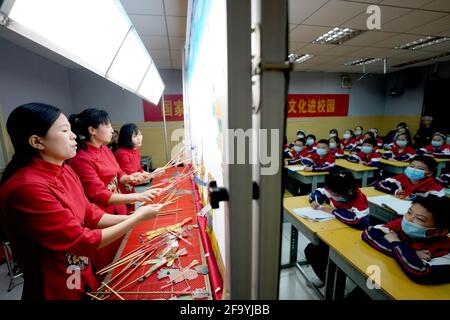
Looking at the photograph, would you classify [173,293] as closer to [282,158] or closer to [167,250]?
[167,250]

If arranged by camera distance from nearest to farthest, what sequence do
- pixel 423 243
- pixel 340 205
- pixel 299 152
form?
pixel 423 243, pixel 340 205, pixel 299 152

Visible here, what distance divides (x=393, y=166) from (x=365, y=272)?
4.09 metres

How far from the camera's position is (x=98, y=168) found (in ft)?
5.58

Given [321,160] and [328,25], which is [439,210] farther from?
[328,25]

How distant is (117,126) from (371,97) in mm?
9716

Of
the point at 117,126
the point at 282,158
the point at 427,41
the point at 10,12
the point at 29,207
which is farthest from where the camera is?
the point at 117,126

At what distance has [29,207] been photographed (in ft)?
2.85

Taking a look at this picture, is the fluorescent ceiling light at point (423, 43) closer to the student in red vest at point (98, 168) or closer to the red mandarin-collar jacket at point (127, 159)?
the red mandarin-collar jacket at point (127, 159)

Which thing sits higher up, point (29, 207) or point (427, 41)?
point (427, 41)

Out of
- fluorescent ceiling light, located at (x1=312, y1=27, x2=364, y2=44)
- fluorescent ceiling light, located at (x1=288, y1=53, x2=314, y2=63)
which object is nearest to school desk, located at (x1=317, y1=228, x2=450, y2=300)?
fluorescent ceiling light, located at (x1=312, y1=27, x2=364, y2=44)

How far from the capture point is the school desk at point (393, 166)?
427cm

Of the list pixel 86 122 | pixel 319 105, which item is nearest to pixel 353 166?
pixel 319 105

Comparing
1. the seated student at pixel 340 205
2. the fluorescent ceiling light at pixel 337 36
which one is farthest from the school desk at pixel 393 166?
the seated student at pixel 340 205
